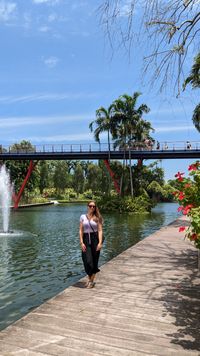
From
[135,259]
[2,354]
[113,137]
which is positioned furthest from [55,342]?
[113,137]

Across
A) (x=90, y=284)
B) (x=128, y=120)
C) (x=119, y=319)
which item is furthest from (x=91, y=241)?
(x=128, y=120)

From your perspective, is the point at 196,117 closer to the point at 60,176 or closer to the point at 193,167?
the point at 193,167

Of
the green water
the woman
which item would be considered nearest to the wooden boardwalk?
the woman

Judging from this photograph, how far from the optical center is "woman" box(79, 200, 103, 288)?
6.25 metres

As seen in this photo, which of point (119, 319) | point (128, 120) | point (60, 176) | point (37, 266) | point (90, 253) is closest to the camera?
point (119, 319)

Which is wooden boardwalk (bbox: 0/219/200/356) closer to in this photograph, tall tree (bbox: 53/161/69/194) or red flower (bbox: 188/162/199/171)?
red flower (bbox: 188/162/199/171)

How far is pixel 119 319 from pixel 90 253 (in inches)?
67.4

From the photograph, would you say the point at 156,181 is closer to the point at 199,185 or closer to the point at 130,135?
the point at 130,135

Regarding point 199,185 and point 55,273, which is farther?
point 55,273

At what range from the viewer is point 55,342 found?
3.92 metres

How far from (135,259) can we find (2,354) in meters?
5.53

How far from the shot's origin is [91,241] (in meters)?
6.28

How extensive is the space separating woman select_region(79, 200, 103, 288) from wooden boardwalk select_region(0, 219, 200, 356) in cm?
33

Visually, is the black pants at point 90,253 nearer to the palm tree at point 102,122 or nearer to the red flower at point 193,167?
the red flower at point 193,167
